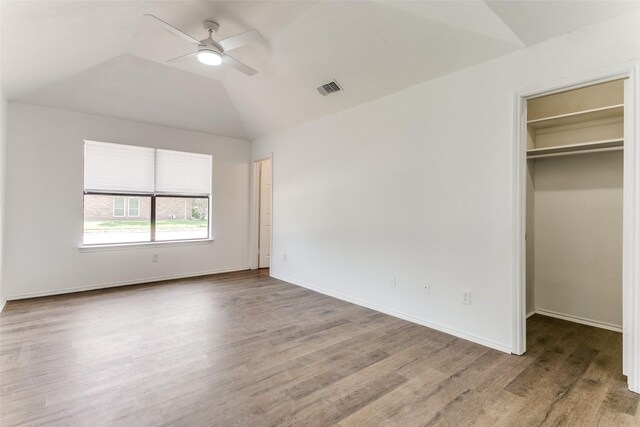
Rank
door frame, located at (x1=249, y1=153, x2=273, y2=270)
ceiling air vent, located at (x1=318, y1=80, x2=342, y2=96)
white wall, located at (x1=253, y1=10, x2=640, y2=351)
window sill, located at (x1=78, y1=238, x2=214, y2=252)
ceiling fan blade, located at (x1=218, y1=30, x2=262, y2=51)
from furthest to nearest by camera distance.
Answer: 1. door frame, located at (x1=249, y1=153, x2=273, y2=270)
2. window sill, located at (x1=78, y1=238, x2=214, y2=252)
3. ceiling air vent, located at (x1=318, y1=80, x2=342, y2=96)
4. ceiling fan blade, located at (x1=218, y1=30, x2=262, y2=51)
5. white wall, located at (x1=253, y1=10, x2=640, y2=351)

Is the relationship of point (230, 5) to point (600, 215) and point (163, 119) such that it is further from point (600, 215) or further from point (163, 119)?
point (600, 215)

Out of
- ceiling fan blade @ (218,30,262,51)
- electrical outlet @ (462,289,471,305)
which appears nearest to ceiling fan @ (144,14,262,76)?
ceiling fan blade @ (218,30,262,51)

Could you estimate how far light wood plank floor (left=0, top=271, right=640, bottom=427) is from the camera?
183 cm

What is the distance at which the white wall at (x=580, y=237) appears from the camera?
316cm

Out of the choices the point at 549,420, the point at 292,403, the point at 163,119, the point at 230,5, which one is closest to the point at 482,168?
the point at 549,420

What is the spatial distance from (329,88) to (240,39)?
54.4 inches

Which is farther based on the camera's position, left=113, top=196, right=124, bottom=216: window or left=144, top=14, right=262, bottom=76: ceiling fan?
left=113, top=196, right=124, bottom=216: window

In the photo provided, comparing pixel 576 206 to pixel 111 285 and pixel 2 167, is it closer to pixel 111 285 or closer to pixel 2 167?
pixel 111 285

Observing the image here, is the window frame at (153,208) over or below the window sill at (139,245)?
over

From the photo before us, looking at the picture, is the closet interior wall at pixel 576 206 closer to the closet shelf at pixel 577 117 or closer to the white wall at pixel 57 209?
the closet shelf at pixel 577 117

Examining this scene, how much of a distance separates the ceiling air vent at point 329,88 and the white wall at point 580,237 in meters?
2.63

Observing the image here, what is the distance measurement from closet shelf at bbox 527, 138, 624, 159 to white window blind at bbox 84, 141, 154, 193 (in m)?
5.47

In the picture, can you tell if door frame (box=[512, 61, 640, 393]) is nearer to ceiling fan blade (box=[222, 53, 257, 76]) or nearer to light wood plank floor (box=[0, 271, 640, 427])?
light wood plank floor (box=[0, 271, 640, 427])

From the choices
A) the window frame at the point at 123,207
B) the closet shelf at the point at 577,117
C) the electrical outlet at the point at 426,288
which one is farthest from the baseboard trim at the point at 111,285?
the closet shelf at the point at 577,117
